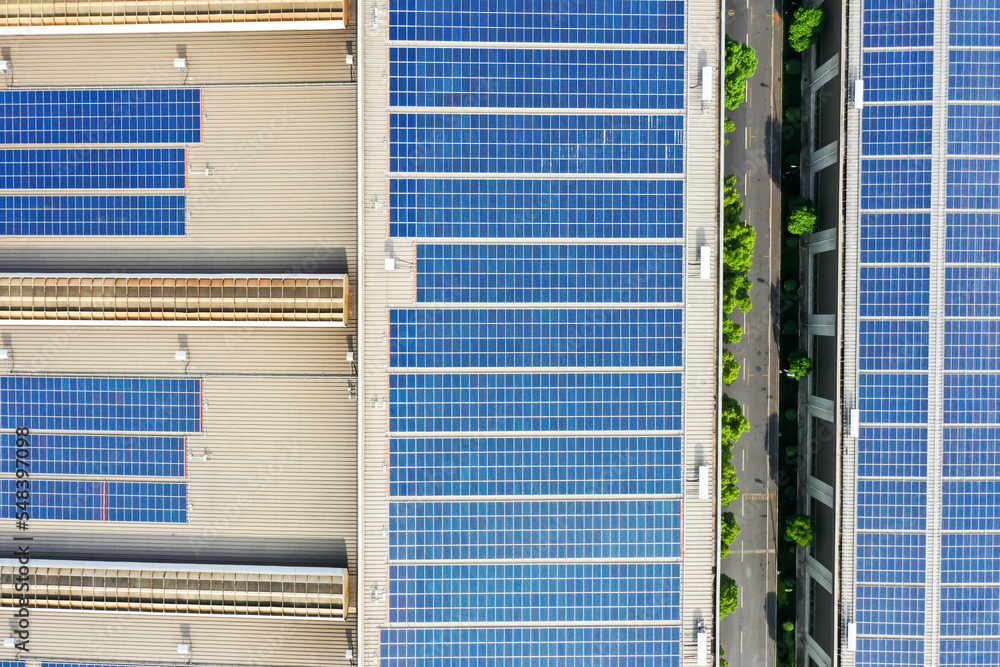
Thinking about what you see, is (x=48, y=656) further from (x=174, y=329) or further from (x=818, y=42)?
(x=818, y=42)

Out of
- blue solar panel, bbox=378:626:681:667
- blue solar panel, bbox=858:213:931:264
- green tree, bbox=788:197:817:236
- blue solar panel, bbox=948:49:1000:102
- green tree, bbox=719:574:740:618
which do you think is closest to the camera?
blue solar panel, bbox=378:626:681:667

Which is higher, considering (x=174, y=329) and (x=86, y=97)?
(x=86, y=97)

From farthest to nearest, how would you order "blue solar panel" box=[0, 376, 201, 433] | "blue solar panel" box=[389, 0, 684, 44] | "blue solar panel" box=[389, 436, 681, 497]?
"blue solar panel" box=[0, 376, 201, 433] < "blue solar panel" box=[389, 436, 681, 497] < "blue solar panel" box=[389, 0, 684, 44]

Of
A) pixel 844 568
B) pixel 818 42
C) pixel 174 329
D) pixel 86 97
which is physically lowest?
pixel 844 568

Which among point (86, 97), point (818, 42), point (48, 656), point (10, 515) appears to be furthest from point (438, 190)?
point (48, 656)

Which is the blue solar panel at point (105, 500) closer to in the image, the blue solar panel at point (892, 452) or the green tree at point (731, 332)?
the green tree at point (731, 332)

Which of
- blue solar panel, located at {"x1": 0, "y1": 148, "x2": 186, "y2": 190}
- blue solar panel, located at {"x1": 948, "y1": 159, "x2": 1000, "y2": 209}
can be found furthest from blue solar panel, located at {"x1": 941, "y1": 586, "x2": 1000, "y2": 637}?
→ blue solar panel, located at {"x1": 0, "y1": 148, "x2": 186, "y2": 190}

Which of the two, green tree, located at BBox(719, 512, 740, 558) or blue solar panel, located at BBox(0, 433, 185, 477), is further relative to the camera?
green tree, located at BBox(719, 512, 740, 558)

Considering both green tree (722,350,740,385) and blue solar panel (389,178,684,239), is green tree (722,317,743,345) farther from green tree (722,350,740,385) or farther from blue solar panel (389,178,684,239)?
blue solar panel (389,178,684,239)
